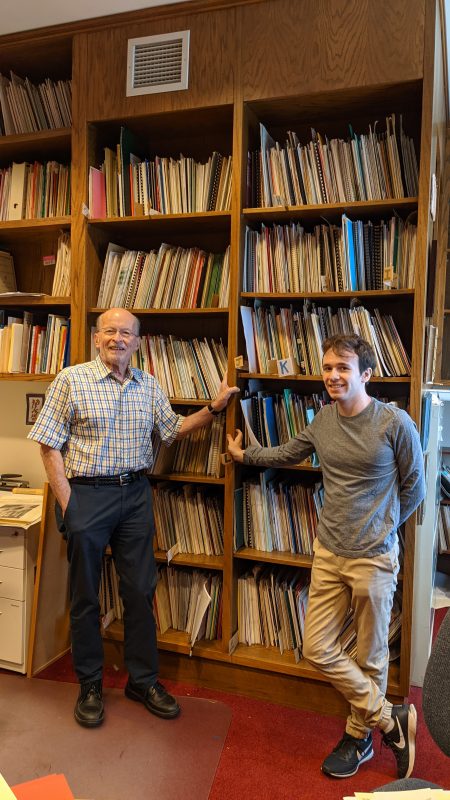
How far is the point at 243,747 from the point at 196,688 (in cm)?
42

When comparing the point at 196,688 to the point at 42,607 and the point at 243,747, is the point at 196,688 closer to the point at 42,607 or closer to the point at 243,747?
the point at 243,747

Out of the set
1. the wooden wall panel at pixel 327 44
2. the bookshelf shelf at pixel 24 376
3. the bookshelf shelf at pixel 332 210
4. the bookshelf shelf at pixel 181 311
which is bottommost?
the bookshelf shelf at pixel 24 376

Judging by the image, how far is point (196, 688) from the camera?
2.43 meters

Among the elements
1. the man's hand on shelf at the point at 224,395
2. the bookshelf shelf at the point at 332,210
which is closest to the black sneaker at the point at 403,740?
the man's hand on shelf at the point at 224,395

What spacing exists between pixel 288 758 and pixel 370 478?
3.45 feet

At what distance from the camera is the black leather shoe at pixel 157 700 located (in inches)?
86.0

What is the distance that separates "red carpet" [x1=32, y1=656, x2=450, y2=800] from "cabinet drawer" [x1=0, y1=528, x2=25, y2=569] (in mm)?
914

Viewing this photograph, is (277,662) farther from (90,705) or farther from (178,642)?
(90,705)

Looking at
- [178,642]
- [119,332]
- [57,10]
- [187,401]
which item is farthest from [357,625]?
[57,10]

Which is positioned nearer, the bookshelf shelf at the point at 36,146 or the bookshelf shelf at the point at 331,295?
the bookshelf shelf at the point at 331,295

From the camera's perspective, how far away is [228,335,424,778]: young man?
6.21 feet

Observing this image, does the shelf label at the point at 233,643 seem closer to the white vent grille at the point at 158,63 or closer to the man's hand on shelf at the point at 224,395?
the man's hand on shelf at the point at 224,395

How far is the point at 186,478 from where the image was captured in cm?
243

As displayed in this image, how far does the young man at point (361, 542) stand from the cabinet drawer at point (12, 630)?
1281 mm
